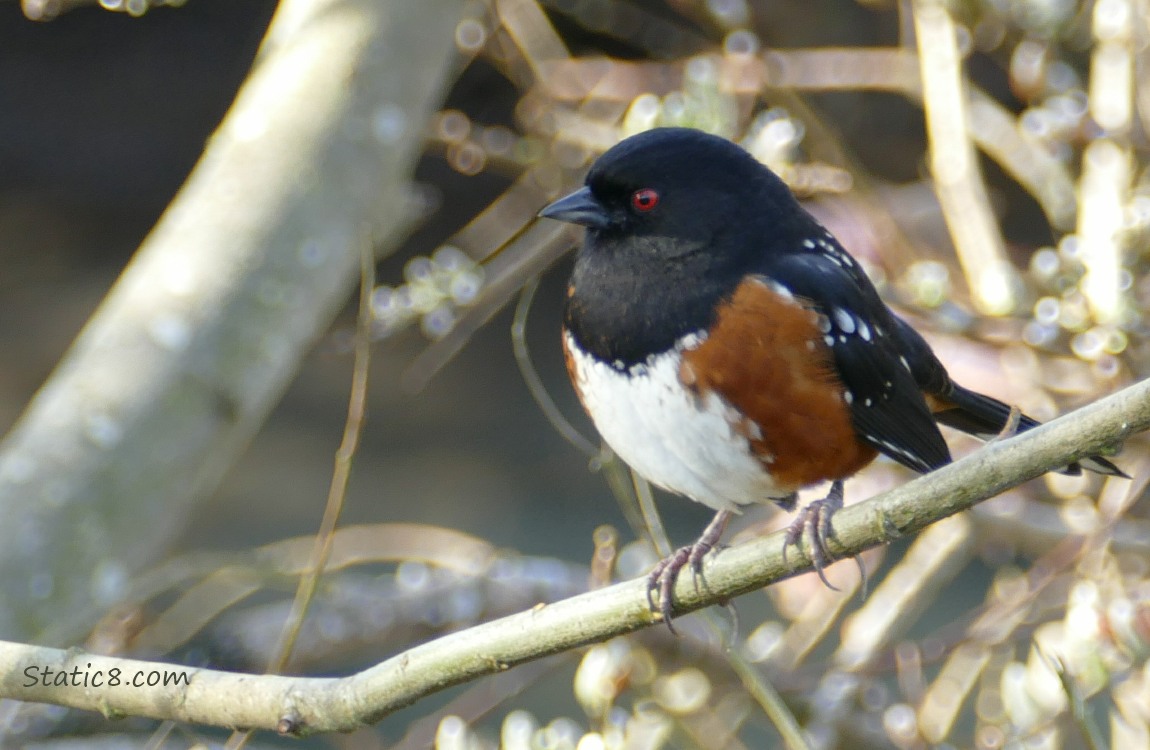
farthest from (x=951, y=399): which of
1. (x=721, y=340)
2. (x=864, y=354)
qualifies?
(x=721, y=340)

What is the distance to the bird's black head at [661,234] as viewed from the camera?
6.11 ft

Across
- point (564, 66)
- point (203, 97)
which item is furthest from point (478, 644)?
point (203, 97)

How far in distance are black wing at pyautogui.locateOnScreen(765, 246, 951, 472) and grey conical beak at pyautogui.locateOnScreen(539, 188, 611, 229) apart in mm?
268

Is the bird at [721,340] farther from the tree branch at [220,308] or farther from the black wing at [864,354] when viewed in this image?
the tree branch at [220,308]

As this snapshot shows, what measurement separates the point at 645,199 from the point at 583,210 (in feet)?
0.32

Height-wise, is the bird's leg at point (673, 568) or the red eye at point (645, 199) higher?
the red eye at point (645, 199)

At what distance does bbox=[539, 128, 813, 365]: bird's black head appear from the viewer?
186 cm

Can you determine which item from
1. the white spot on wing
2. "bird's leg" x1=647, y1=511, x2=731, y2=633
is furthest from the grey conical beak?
"bird's leg" x1=647, y1=511, x2=731, y2=633

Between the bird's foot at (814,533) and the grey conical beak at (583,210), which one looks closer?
the bird's foot at (814,533)

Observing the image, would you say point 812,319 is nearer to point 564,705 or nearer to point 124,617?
point 124,617

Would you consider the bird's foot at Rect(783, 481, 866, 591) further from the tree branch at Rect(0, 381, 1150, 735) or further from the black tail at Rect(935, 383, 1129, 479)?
the black tail at Rect(935, 383, 1129, 479)

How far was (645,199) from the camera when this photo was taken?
194cm

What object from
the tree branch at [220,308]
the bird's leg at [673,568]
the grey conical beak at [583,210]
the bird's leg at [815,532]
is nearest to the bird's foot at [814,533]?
the bird's leg at [815,532]

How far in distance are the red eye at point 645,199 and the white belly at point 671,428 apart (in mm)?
234
